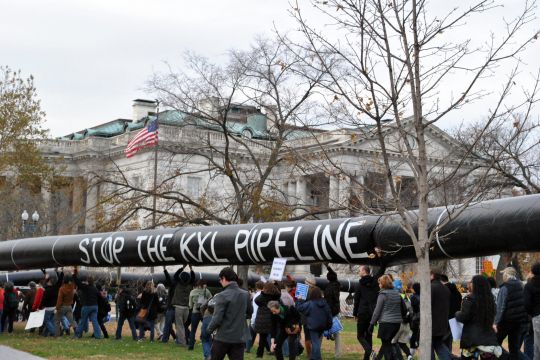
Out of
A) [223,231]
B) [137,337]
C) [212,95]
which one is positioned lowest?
[137,337]

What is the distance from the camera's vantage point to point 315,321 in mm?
17078

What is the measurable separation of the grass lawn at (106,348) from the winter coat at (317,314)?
2.42 meters

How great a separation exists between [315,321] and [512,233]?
5.76 metres

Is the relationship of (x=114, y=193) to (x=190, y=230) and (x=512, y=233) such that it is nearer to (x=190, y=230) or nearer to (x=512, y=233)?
(x=190, y=230)

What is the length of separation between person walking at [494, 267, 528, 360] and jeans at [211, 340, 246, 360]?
418cm

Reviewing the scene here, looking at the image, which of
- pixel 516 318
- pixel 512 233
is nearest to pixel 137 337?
pixel 516 318

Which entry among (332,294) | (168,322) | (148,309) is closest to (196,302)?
(168,322)

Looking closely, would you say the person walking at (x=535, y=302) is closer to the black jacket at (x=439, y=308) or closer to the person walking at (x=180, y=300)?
the black jacket at (x=439, y=308)

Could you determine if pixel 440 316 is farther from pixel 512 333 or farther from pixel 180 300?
pixel 180 300

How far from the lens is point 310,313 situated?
17.1 meters

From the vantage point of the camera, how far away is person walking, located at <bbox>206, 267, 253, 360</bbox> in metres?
12.4

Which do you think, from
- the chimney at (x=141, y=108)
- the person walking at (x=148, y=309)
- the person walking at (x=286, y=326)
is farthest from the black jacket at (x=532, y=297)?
the chimney at (x=141, y=108)

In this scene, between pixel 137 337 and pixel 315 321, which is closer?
pixel 315 321

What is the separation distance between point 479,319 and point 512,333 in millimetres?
1907
